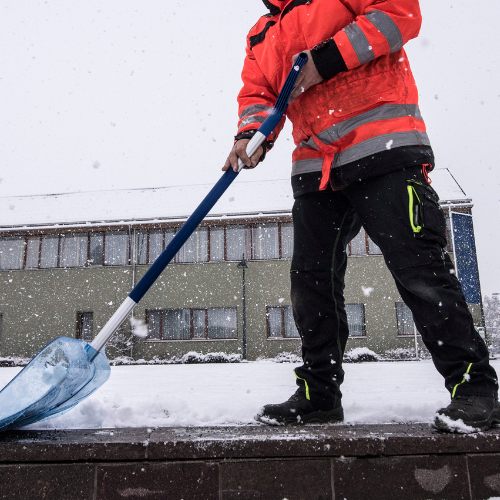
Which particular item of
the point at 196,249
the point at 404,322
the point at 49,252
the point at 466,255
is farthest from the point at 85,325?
the point at 466,255

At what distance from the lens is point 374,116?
185 centimetres

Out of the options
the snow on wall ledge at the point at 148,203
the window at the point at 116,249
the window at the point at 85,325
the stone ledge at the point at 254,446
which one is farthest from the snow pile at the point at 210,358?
the stone ledge at the point at 254,446

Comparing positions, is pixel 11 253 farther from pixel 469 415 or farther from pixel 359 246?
pixel 469 415

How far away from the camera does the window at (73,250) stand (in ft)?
58.3

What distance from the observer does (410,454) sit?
147 cm

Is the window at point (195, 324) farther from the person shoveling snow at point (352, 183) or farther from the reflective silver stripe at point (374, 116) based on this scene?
the reflective silver stripe at point (374, 116)

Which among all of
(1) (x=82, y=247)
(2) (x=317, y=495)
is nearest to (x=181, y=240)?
(2) (x=317, y=495)

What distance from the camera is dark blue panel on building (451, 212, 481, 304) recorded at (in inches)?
593

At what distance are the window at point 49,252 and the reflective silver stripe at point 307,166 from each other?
57.0 ft

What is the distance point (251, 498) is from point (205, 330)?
1552 centimetres

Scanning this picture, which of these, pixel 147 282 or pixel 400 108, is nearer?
pixel 400 108

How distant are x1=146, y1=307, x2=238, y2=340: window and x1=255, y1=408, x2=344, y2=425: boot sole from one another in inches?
584

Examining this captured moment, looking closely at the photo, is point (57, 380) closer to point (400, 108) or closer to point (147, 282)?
point (147, 282)

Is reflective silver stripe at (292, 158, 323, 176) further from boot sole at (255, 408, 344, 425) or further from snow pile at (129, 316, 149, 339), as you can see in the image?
snow pile at (129, 316, 149, 339)
